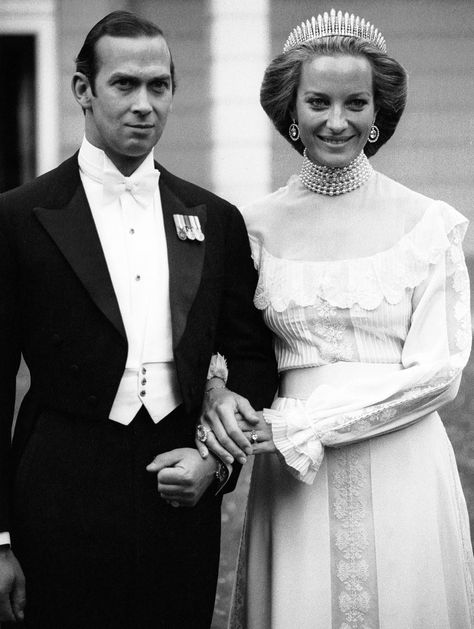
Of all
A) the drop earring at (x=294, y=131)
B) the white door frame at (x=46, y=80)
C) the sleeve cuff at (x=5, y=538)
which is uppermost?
the white door frame at (x=46, y=80)

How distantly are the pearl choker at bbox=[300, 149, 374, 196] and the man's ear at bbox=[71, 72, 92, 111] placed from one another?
0.69 m

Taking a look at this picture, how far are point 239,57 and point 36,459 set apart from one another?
5649mm

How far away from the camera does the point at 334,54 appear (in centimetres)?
321

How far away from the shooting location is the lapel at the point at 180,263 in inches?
117

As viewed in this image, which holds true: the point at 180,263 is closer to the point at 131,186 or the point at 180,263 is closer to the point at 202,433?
the point at 131,186

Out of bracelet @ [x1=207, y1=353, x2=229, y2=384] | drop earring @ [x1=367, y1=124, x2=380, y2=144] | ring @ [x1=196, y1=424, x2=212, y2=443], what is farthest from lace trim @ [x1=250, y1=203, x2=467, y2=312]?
ring @ [x1=196, y1=424, x2=212, y2=443]

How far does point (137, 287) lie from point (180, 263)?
0.44 feet

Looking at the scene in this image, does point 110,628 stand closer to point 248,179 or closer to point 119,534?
point 119,534

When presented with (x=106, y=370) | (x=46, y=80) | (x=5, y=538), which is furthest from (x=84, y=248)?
(x=46, y=80)

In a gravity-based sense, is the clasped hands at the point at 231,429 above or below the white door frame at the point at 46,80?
below

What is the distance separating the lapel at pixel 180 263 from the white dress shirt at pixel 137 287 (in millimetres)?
25

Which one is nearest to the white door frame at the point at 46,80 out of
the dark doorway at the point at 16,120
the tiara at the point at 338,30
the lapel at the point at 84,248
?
the dark doorway at the point at 16,120

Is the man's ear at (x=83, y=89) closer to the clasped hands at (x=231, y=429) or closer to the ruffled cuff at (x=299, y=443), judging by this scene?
the clasped hands at (x=231, y=429)

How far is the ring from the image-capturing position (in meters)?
3.03
